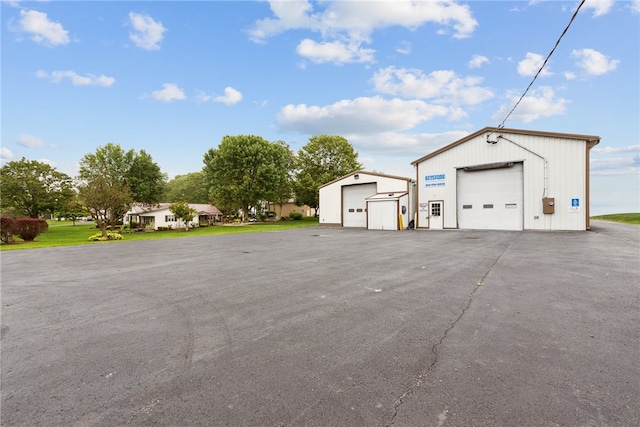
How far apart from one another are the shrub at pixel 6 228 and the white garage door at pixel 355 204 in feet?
87.2

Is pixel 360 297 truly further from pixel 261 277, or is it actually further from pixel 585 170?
pixel 585 170

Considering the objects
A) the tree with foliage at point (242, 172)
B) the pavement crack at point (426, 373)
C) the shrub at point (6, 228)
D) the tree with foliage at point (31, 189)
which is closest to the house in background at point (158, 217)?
the tree with foliage at point (242, 172)

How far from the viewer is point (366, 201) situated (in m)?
28.3

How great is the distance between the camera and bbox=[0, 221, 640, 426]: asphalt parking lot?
92.3 inches

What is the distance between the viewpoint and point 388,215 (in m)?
26.1

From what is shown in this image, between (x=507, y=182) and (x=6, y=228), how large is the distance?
35107 millimetres

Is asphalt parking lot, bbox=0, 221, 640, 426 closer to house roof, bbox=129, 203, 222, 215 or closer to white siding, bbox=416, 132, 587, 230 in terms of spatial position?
white siding, bbox=416, 132, 587, 230

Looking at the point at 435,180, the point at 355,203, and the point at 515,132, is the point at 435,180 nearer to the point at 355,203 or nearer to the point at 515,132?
the point at 515,132

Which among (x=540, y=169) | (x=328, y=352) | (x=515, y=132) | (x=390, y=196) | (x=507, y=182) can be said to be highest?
(x=515, y=132)

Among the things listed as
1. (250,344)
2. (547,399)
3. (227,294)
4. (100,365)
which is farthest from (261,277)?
(547,399)

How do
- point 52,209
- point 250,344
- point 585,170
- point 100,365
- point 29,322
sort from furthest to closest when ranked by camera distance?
point 52,209 → point 585,170 → point 29,322 → point 250,344 → point 100,365

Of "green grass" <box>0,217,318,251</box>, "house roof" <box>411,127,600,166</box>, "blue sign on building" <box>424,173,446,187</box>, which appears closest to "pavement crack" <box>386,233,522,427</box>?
"house roof" <box>411,127,600,166</box>

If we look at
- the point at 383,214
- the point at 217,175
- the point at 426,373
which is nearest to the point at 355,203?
the point at 383,214

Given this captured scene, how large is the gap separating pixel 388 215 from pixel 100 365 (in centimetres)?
2445
